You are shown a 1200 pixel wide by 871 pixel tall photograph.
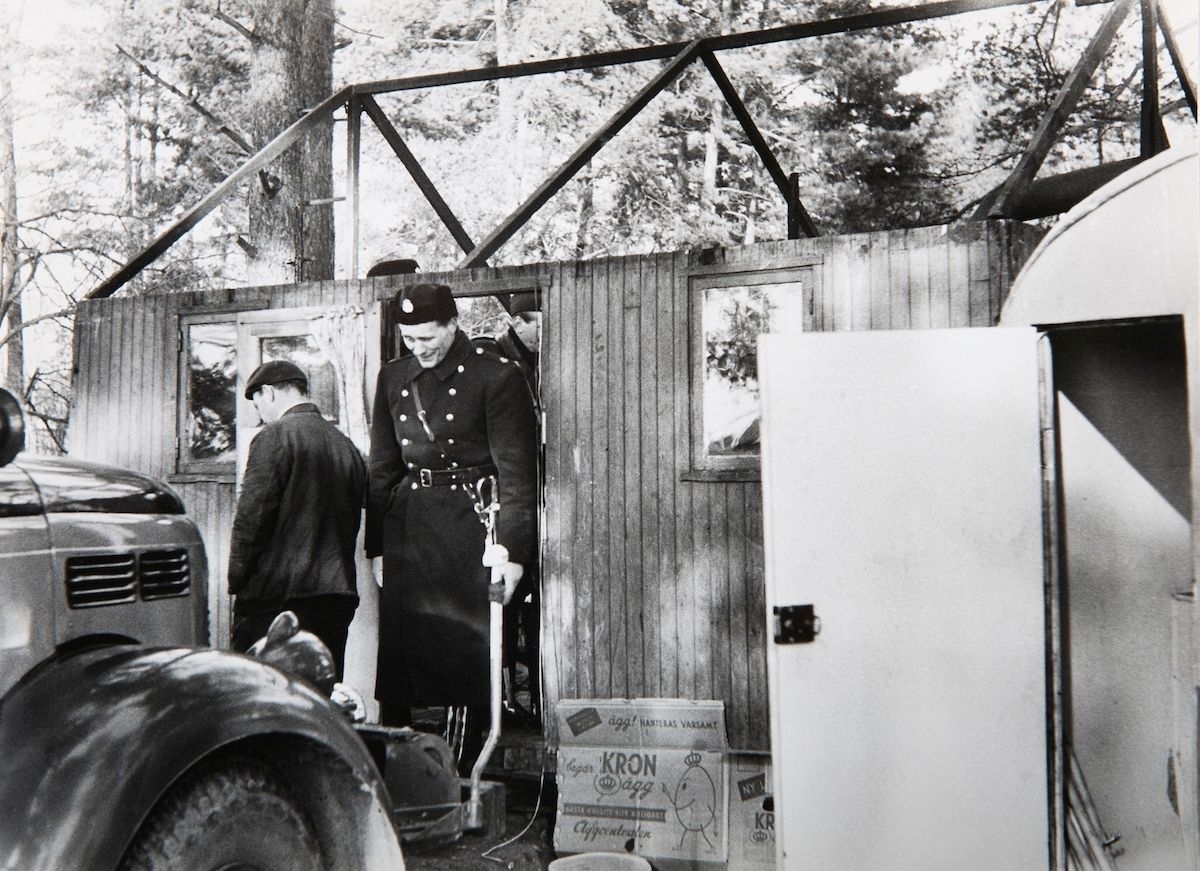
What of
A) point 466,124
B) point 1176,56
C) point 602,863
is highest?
point 466,124

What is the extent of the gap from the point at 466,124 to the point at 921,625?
13.4 ft

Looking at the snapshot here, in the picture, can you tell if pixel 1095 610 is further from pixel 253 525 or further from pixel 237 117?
pixel 237 117

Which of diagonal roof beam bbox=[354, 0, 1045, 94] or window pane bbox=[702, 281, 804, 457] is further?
window pane bbox=[702, 281, 804, 457]

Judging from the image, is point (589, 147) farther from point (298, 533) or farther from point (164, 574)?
point (164, 574)

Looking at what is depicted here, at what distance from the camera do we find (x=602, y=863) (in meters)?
3.91

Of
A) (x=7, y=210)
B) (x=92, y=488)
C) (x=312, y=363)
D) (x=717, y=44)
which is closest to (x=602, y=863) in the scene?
(x=92, y=488)

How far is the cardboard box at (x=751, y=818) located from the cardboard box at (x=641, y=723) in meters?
0.21

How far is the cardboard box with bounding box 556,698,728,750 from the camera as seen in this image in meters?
4.32

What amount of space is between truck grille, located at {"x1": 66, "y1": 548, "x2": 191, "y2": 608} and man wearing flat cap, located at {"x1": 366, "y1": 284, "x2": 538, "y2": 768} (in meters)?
1.95

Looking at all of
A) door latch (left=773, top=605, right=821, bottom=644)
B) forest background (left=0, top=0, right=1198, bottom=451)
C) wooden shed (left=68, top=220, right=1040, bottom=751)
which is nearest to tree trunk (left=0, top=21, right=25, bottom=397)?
forest background (left=0, top=0, right=1198, bottom=451)

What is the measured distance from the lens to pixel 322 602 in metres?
4.86

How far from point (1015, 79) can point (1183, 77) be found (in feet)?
2.51

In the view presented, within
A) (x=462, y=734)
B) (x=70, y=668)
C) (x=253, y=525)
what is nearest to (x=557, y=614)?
(x=462, y=734)

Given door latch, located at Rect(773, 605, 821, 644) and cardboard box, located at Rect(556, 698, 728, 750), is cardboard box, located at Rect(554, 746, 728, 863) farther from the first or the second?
door latch, located at Rect(773, 605, 821, 644)
